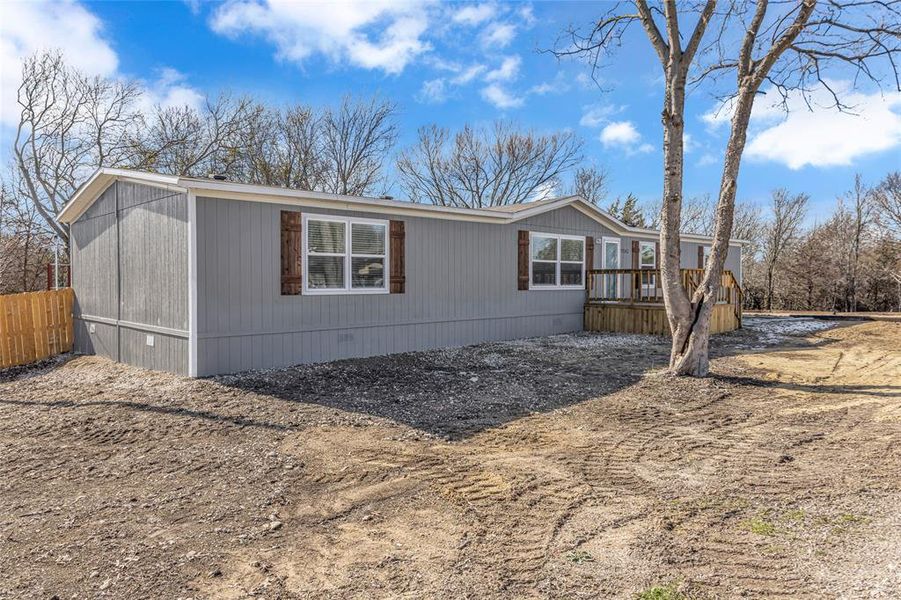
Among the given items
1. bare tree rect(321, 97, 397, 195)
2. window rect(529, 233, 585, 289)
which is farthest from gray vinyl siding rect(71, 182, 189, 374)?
bare tree rect(321, 97, 397, 195)

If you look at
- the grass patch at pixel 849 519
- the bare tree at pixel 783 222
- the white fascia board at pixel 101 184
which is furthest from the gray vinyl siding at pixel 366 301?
the bare tree at pixel 783 222

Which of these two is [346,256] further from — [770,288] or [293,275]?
[770,288]

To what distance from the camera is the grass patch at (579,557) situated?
102 inches

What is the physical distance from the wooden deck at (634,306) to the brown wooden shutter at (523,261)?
2205mm

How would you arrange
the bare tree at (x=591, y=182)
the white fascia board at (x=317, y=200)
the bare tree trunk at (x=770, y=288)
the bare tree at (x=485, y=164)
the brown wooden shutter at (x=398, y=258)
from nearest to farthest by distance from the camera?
the white fascia board at (x=317, y=200) < the brown wooden shutter at (x=398, y=258) < the bare tree trunk at (x=770, y=288) < the bare tree at (x=485, y=164) < the bare tree at (x=591, y=182)

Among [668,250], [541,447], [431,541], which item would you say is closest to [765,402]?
[668,250]

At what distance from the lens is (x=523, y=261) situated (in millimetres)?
11125

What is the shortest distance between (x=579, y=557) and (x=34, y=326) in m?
10.6

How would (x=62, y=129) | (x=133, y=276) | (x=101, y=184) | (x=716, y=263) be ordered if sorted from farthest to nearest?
(x=62, y=129)
(x=101, y=184)
(x=133, y=276)
(x=716, y=263)

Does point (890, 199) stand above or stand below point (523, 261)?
above

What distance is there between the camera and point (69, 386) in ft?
23.5

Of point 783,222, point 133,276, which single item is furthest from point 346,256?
point 783,222

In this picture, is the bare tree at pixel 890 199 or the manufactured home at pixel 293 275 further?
the bare tree at pixel 890 199

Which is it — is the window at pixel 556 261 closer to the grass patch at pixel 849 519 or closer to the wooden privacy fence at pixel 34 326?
the grass patch at pixel 849 519
